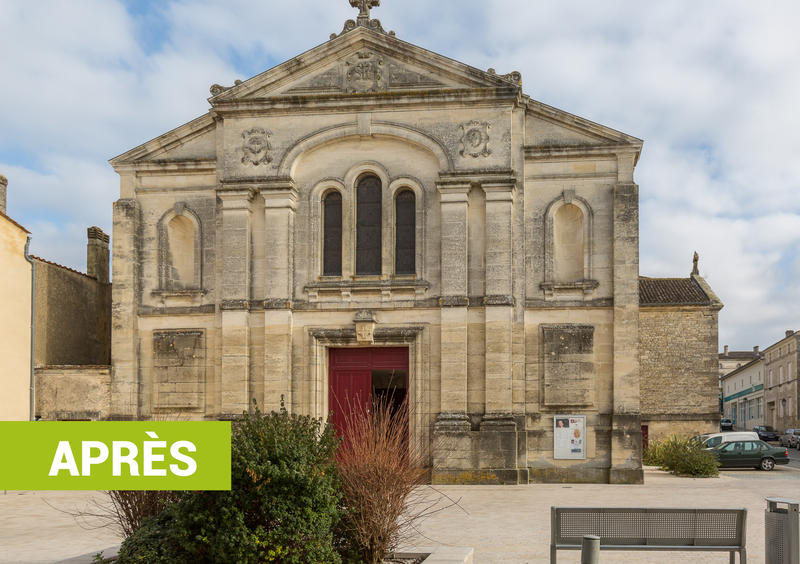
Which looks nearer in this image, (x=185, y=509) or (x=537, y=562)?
(x=185, y=509)

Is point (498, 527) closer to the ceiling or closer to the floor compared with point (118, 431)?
closer to the floor

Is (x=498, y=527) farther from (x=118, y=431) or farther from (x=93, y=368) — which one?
(x=93, y=368)

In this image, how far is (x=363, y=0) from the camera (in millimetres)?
24078

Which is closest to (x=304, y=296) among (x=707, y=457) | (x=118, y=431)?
(x=707, y=457)

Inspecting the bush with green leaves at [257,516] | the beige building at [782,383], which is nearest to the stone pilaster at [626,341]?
the bush with green leaves at [257,516]

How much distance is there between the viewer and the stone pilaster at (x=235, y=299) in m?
22.4

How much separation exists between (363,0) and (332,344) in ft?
30.8

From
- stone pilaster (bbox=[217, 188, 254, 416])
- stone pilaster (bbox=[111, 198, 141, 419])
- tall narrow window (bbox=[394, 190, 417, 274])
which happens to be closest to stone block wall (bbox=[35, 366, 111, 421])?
stone pilaster (bbox=[111, 198, 141, 419])

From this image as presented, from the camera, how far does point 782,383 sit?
76.9 metres

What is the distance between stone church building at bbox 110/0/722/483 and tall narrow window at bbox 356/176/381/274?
4 centimetres

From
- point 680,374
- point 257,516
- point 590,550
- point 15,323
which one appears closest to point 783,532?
point 590,550

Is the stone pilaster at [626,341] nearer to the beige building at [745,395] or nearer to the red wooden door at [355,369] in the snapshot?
the red wooden door at [355,369]

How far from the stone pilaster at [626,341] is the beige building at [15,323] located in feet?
49.4

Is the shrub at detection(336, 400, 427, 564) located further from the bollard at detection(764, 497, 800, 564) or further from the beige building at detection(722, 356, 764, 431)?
the beige building at detection(722, 356, 764, 431)
